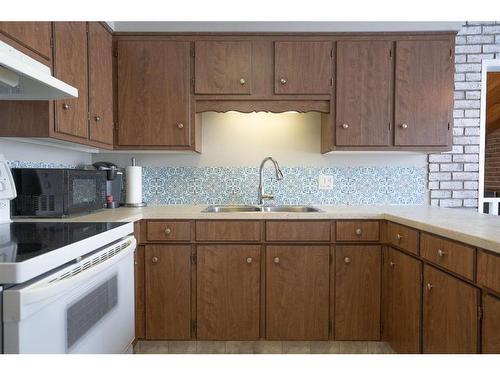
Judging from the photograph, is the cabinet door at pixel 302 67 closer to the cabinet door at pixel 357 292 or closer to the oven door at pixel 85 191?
the cabinet door at pixel 357 292

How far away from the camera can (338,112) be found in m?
2.48

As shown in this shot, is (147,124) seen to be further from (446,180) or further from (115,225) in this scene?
(446,180)

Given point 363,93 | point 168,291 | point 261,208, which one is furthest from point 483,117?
point 168,291

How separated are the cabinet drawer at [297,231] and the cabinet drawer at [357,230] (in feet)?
0.24

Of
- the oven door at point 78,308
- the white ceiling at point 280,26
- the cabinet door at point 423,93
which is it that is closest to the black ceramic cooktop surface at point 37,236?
the oven door at point 78,308

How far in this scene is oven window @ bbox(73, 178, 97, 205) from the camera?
6.47 feet

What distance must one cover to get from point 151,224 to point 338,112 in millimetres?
1459

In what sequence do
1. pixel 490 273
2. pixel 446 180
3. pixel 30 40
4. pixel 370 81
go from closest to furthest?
1. pixel 490 273
2. pixel 30 40
3. pixel 370 81
4. pixel 446 180

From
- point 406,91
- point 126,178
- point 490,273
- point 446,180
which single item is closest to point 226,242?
point 126,178

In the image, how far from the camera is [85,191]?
209 centimetres

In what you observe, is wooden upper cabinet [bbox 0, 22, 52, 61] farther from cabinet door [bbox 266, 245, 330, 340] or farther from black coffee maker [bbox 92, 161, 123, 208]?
cabinet door [bbox 266, 245, 330, 340]

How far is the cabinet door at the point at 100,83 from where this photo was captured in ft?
7.14

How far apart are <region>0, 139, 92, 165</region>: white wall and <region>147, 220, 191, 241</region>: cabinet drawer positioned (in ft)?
2.56

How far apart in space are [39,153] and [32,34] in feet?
2.70
